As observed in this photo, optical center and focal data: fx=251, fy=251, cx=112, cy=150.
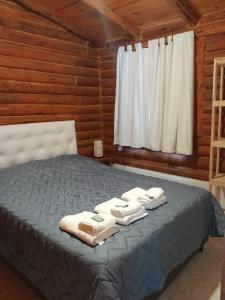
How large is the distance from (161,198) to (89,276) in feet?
2.87

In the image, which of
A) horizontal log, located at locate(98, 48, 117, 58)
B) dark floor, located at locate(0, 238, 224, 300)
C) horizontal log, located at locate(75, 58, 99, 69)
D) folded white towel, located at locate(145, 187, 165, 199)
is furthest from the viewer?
horizontal log, located at locate(98, 48, 117, 58)

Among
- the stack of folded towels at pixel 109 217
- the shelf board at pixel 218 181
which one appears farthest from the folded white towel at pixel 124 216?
the shelf board at pixel 218 181

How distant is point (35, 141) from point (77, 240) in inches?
75.8

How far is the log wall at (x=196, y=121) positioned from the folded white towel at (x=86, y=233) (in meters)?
1.91

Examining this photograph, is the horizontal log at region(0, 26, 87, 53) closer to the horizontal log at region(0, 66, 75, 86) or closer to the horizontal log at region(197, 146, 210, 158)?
the horizontal log at region(0, 66, 75, 86)

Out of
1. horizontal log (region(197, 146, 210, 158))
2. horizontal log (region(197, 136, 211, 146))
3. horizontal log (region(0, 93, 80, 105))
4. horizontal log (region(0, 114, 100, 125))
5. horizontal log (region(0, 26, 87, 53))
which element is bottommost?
horizontal log (region(197, 146, 210, 158))

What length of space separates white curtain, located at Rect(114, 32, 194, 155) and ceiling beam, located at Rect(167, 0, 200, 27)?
5.9 inches

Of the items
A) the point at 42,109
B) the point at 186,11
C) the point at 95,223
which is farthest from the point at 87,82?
the point at 95,223

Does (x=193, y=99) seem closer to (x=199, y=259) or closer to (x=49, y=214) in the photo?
(x=199, y=259)

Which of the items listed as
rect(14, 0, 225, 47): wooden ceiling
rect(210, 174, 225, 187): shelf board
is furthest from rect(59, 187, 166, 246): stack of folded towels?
rect(14, 0, 225, 47): wooden ceiling

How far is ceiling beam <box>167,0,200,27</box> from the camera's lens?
8.63 ft

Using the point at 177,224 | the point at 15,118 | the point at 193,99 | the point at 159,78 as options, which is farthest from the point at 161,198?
the point at 15,118

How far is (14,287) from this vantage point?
1.90 metres

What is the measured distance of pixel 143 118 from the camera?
3.46 m
